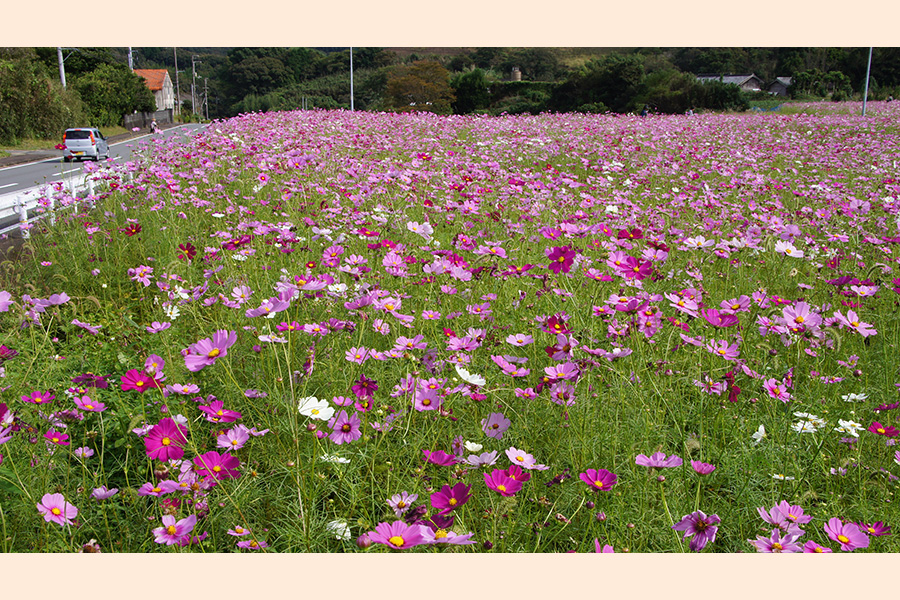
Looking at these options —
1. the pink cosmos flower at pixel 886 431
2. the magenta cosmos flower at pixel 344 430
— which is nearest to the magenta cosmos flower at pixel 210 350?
the magenta cosmos flower at pixel 344 430

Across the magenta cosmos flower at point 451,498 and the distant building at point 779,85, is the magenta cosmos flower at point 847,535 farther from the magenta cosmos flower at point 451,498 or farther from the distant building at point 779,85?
the distant building at point 779,85

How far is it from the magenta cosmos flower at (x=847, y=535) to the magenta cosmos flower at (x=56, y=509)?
1357 millimetres

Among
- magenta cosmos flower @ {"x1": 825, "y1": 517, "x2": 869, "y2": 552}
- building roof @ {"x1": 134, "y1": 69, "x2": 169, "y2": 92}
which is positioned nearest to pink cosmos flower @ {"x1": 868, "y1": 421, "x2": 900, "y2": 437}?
magenta cosmos flower @ {"x1": 825, "y1": 517, "x2": 869, "y2": 552}

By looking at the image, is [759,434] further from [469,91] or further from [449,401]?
[469,91]

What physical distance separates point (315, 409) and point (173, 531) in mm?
314

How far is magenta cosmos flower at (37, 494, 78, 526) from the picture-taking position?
1051mm

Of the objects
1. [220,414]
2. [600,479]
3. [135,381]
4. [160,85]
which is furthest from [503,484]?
[160,85]

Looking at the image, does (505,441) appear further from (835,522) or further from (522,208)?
(522,208)

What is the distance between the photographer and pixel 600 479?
108 cm

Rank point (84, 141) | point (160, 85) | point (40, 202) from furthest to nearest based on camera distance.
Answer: point (160, 85), point (84, 141), point (40, 202)

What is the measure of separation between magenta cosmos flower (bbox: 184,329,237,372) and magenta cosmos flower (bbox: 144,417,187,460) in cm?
11

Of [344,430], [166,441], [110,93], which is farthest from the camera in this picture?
[110,93]

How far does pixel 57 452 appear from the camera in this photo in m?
1.37

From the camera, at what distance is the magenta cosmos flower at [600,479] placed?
1.04m
